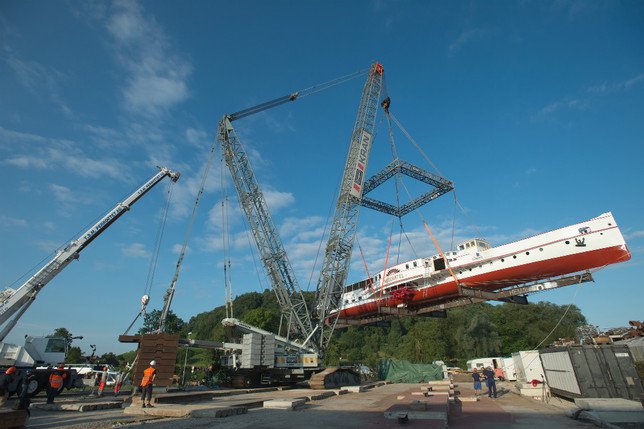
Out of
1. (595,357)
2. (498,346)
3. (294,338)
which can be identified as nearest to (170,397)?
(595,357)

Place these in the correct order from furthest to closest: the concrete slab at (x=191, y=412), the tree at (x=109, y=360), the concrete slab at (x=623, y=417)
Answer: the tree at (x=109, y=360) < the concrete slab at (x=191, y=412) < the concrete slab at (x=623, y=417)

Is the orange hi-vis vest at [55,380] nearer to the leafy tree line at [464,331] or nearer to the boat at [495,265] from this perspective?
the boat at [495,265]

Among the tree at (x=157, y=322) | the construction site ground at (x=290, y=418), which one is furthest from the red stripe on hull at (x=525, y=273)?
the tree at (x=157, y=322)

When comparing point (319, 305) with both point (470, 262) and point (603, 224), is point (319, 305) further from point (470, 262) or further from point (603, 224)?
point (603, 224)

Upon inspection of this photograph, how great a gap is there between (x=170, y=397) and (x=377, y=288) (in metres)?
28.9

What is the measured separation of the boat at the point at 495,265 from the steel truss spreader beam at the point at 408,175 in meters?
Result: 5.48

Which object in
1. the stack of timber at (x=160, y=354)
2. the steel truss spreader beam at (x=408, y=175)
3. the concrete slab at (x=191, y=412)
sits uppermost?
the steel truss spreader beam at (x=408, y=175)

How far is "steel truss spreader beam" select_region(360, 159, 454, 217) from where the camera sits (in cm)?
3150

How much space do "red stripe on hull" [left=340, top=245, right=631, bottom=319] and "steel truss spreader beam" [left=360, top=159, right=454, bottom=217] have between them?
27.5 feet

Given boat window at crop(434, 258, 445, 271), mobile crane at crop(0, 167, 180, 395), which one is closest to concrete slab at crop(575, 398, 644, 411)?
boat window at crop(434, 258, 445, 271)

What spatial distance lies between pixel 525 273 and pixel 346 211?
48.5ft

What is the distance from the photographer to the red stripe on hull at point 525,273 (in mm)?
22391

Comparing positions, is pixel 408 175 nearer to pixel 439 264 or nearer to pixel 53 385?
pixel 439 264

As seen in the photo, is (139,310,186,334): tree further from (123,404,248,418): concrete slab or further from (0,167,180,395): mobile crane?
(123,404,248,418): concrete slab
